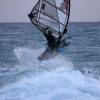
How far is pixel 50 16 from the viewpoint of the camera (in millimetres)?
25516

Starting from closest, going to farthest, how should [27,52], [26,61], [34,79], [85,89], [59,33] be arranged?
[85,89] < [34,79] < [59,33] < [26,61] < [27,52]

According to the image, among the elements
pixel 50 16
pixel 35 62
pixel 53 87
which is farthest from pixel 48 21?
pixel 53 87

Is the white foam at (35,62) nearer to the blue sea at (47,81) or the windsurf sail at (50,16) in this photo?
the blue sea at (47,81)

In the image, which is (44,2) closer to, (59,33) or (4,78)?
(59,33)

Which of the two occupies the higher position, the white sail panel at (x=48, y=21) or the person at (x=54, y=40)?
the white sail panel at (x=48, y=21)

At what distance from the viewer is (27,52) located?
1188 inches

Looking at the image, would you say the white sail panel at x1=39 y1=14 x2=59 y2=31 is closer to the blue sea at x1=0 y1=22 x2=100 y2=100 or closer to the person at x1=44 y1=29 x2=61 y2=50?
the person at x1=44 y1=29 x2=61 y2=50

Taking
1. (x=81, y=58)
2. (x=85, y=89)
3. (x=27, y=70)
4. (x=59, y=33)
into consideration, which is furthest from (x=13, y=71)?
(x=81, y=58)

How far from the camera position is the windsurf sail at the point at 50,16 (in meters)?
25.1

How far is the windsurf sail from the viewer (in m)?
25.1

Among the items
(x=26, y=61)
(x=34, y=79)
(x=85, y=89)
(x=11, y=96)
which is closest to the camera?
(x=11, y=96)

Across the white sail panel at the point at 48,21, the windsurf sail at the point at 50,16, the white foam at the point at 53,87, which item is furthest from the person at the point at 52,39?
the white foam at the point at 53,87

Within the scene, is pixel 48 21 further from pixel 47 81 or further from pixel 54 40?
pixel 47 81

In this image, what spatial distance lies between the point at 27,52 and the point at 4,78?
7.88m
